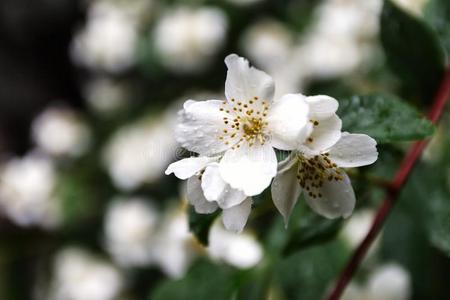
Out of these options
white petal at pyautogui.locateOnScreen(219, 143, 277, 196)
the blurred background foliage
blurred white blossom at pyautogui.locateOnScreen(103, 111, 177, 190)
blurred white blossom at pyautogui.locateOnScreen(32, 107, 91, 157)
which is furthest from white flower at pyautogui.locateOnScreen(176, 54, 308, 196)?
blurred white blossom at pyautogui.locateOnScreen(32, 107, 91, 157)

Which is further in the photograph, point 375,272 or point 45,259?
point 45,259

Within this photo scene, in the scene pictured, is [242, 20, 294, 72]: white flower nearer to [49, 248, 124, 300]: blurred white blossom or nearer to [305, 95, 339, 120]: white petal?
[49, 248, 124, 300]: blurred white blossom

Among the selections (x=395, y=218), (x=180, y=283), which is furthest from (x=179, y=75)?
(x=180, y=283)

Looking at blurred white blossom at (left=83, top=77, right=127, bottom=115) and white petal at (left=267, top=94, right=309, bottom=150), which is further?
blurred white blossom at (left=83, top=77, right=127, bottom=115)

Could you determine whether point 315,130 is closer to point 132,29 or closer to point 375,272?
point 375,272

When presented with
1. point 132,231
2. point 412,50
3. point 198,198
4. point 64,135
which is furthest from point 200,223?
point 64,135

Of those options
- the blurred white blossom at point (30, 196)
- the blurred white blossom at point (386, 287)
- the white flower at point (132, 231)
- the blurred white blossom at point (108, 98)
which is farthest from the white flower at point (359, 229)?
the blurred white blossom at point (108, 98)

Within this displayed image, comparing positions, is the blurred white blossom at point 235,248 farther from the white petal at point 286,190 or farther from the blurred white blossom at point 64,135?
the blurred white blossom at point 64,135
